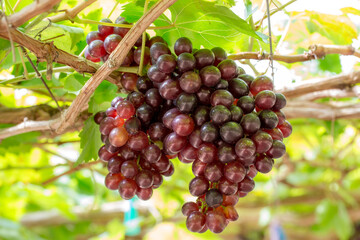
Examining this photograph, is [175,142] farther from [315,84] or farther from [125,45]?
[315,84]

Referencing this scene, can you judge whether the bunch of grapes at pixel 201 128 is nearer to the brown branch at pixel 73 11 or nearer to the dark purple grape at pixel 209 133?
the dark purple grape at pixel 209 133

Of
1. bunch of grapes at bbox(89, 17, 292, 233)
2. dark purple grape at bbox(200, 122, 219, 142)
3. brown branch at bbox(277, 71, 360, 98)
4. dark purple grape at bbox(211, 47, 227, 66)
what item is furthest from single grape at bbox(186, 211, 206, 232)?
brown branch at bbox(277, 71, 360, 98)

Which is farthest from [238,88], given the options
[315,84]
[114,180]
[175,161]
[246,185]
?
[175,161]

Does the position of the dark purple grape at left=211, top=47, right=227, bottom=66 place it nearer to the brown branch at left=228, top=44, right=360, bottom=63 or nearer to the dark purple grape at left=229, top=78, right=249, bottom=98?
the dark purple grape at left=229, top=78, right=249, bottom=98

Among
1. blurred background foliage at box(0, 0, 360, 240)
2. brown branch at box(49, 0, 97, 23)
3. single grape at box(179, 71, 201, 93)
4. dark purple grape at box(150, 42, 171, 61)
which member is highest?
brown branch at box(49, 0, 97, 23)

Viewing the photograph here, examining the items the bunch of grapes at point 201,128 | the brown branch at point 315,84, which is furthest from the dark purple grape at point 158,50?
the brown branch at point 315,84

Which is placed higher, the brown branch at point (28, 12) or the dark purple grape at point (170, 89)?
the brown branch at point (28, 12)

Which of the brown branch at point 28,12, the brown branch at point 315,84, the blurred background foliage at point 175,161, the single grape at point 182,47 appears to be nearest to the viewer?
the brown branch at point 28,12

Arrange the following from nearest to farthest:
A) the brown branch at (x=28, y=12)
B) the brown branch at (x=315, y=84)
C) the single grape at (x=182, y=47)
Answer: the brown branch at (x=28, y=12), the single grape at (x=182, y=47), the brown branch at (x=315, y=84)
